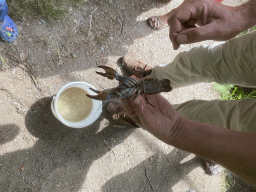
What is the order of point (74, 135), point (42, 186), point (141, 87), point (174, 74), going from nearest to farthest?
point (141, 87), point (174, 74), point (42, 186), point (74, 135)

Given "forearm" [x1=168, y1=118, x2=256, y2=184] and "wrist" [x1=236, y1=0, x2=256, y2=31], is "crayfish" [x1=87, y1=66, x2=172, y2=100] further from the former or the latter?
"wrist" [x1=236, y1=0, x2=256, y2=31]

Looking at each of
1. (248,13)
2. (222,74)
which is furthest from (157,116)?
(248,13)

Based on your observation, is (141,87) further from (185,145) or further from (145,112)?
(185,145)

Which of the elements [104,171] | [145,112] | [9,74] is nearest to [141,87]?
[145,112]

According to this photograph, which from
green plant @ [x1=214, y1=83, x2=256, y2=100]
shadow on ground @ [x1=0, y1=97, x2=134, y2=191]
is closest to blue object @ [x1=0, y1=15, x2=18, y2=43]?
shadow on ground @ [x1=0, y1=97, x2=134, y2=191]

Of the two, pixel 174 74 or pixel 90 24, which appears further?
pixel 90 24

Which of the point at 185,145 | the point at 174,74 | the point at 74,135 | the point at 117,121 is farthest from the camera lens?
the point at 117,121

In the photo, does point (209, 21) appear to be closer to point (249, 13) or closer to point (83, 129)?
point (249, 13)

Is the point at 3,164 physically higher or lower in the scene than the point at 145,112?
lower
